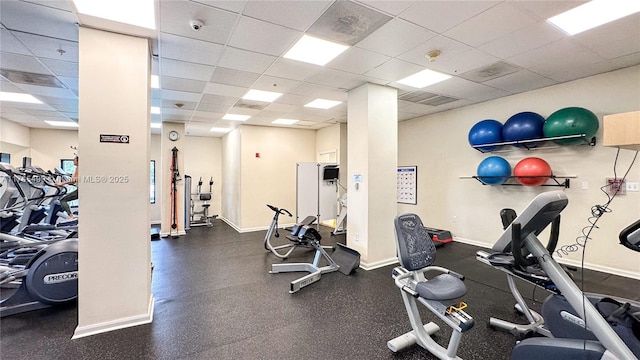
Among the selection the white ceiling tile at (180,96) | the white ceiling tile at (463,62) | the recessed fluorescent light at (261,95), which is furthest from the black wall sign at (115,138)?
the white ceiling tile at (463,62)

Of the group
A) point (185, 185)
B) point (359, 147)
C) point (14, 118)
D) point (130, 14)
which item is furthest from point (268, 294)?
point (14, 118)

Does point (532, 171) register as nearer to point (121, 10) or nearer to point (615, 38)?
point (615, 38)

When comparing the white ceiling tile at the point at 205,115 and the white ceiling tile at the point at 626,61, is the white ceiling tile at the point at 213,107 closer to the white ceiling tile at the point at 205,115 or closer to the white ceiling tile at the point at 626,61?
the white ceiling tile at the point at 205,115

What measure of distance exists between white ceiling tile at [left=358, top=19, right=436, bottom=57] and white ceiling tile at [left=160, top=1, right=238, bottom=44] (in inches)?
55.0

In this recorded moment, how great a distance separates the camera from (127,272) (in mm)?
2555

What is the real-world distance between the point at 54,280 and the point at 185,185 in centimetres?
444

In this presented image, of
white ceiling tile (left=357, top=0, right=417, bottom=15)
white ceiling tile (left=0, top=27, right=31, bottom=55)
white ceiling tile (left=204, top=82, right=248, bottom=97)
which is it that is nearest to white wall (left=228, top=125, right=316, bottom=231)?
white ceiling tile (left=204, top=82, right=248, bottom=97)

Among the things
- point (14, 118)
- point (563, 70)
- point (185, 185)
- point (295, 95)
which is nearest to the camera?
point (563, 70)

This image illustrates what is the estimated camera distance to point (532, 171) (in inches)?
165

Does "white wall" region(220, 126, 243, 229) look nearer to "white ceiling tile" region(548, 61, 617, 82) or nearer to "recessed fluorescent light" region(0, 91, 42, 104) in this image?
"recessed fluorescent light" region(0, 91, 42, 104)

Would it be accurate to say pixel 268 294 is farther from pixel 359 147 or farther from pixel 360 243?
pixel 359 147

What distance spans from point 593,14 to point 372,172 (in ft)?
9.09

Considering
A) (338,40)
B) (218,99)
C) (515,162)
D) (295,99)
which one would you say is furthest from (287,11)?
(515,162)

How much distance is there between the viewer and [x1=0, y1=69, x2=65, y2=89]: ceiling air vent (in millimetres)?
3613
